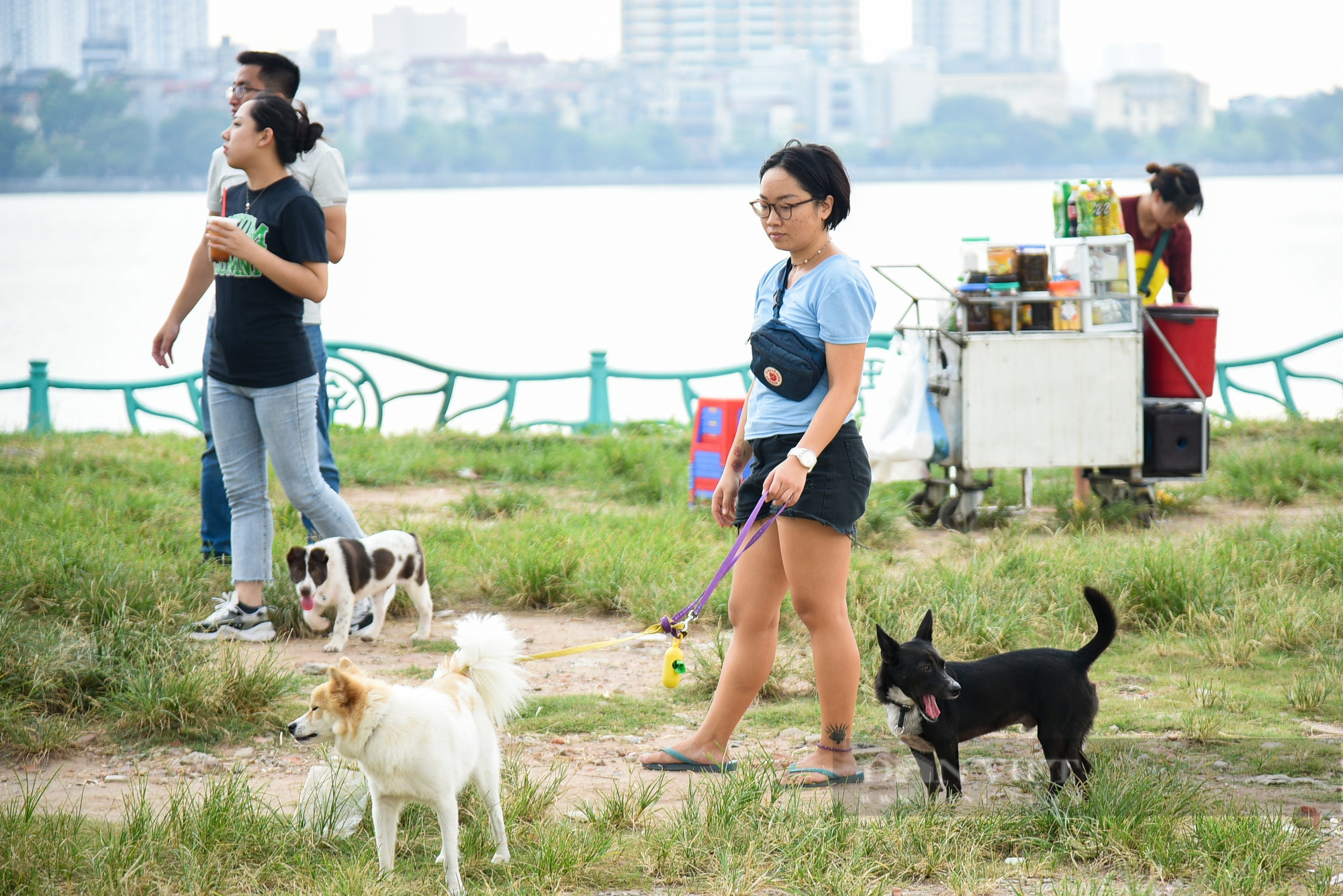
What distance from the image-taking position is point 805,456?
331 centimetres

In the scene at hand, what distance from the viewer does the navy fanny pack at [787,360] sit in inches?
135

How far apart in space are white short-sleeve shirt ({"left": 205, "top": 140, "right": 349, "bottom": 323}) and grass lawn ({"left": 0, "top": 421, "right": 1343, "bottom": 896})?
5.25ft

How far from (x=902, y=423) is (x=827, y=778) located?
13.2 feet

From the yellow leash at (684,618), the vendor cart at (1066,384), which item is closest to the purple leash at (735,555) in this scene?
the yellow leash at (684,618)

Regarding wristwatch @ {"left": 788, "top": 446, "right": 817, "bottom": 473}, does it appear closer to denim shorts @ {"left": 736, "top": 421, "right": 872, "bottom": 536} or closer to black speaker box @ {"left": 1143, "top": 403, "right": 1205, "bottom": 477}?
denim shorts @ {"left": 736, "top": 421, "right": 872, "bottom": 536}

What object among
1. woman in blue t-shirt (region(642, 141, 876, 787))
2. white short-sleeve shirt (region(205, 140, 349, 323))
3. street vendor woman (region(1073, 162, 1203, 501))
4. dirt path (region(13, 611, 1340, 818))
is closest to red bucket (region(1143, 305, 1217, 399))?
street vendor woman (region(1073, 162, 1203, 501))

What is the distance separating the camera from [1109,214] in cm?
729

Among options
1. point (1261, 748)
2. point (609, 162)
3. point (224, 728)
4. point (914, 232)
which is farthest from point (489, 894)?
point (609, 162)

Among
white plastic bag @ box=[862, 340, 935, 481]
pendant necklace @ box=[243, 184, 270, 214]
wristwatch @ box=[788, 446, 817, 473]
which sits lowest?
white plastic bag @ box=[862, 340, 935, 481]

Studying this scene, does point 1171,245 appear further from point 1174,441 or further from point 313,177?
point 313,177

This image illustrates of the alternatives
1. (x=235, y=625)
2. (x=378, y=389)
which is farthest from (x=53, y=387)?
(x=235, y=625)

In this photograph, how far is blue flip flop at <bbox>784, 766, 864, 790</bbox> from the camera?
3.62 m

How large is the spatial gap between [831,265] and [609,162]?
2753 inches

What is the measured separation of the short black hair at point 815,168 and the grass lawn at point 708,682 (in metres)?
1.62
